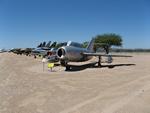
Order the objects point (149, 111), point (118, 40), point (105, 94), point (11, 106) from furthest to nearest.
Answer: point (118, 40) → point (105, 94) → point (11, 106) → point (149, 111)

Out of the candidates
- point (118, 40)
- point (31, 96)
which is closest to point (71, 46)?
point (31, 96)

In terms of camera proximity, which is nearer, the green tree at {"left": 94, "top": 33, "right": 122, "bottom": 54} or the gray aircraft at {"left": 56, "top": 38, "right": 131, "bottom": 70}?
the gray aircraft at {"left": 56, "top": 38, "right": 131, "bottom": 70}

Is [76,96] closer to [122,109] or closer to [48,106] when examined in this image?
[48,106]

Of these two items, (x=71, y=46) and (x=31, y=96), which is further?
(x=71, y=46)

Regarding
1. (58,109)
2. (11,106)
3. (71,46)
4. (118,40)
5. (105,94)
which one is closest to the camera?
(58,109)

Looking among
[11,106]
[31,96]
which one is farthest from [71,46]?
[11,106]

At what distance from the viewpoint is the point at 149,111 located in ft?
29.5

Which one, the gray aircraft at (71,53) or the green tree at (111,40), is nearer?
the gray aircraft at (71,53)

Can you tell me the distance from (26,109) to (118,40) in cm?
8547

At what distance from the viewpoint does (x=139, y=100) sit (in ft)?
33.7

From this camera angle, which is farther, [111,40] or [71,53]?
[111,40]

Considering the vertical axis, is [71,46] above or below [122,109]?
above

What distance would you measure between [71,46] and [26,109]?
63.8ft

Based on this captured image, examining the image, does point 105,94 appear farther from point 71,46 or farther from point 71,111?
point 71,46
